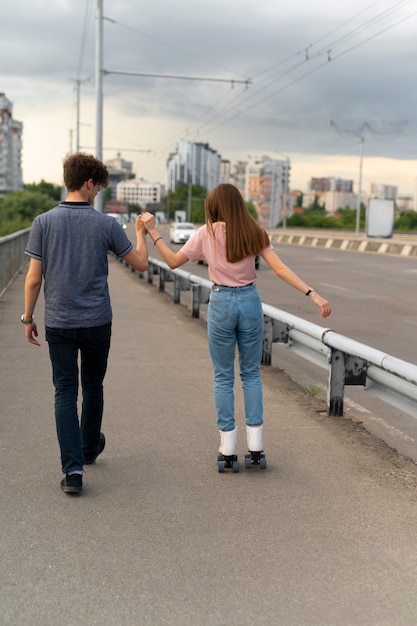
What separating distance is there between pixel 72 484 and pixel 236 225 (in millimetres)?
1717

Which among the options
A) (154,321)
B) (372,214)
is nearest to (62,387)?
(154,321)

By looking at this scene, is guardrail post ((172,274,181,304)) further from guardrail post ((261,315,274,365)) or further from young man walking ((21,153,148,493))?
young man walking ((21,153,148,493))

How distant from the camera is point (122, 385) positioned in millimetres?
7891

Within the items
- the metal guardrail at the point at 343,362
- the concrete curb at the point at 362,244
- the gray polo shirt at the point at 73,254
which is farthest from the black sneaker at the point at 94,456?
the concrete curb at the point at 362,244

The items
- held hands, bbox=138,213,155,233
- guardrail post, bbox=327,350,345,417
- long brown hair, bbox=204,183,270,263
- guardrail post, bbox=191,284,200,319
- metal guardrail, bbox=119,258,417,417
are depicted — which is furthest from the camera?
guardrail post, bbox=191,284,200,319

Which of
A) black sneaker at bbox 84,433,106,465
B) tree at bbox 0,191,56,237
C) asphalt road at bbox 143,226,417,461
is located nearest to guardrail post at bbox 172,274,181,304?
asphalt road at bbox 143,226,417,461

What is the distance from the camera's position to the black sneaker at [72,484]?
15.3 ft

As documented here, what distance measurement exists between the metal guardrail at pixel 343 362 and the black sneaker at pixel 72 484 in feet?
6.85

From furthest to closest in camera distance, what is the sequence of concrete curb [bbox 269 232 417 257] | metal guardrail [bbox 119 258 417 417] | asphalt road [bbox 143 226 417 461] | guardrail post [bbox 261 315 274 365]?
concrete curb [bbox 269 232 417 257] → guardrail post [bbox 261 315 274 365] → asphalt road [bbox 143 226 417 461] → metal guardrail [bbox 119 258 417 417]

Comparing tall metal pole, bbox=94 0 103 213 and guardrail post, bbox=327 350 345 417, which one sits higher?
tall metal pole, bbox=94 0 103 213

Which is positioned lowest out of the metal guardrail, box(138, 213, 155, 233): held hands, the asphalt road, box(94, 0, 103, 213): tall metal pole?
the asphalt road

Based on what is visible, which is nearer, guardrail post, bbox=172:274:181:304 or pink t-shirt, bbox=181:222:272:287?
pink t-shirt, bbox=181:222:272:287

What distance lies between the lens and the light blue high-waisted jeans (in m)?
5.05

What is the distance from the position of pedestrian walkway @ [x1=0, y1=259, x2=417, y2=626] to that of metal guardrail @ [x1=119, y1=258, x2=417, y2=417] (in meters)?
0.34
